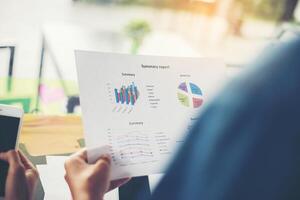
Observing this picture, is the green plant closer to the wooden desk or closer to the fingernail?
the wooden desk

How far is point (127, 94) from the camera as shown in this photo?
63 cm

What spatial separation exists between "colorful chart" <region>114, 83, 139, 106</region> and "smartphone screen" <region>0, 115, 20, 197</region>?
0.55ft

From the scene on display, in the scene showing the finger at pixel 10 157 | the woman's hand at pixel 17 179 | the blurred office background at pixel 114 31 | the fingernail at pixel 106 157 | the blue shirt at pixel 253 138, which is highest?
the blue shirt at pixel 253 138

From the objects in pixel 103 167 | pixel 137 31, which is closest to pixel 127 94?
pixel 103 167

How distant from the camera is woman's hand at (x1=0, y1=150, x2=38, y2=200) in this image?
60 cm

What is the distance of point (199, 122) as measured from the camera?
11.3 inches

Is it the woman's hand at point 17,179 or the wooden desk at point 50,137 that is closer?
the woman's hand at point 17,179

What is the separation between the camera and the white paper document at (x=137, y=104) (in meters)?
0.60

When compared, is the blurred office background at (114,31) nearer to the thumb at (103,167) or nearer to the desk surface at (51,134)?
the desk surface at (51,134)

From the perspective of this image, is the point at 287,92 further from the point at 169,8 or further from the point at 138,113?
the point at 169,8

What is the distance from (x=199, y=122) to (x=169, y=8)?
136 inches

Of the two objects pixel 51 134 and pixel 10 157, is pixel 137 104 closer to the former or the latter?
pixel 10 157

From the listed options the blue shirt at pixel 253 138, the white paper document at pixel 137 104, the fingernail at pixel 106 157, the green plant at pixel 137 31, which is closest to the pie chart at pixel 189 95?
the white paper document at pixel 137 104

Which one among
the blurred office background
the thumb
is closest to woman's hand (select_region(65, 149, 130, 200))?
the thumb
